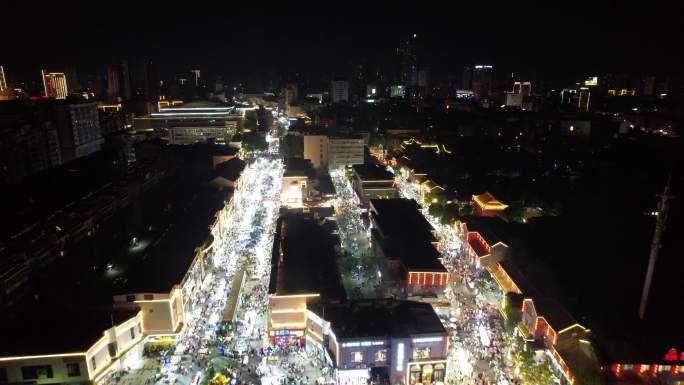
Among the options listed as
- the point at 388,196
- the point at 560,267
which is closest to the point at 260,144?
the point at 388,196

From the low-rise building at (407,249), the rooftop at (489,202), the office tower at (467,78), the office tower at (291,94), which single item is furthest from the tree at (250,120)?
the office tower at (467,78)

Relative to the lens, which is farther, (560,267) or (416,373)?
(560,267)

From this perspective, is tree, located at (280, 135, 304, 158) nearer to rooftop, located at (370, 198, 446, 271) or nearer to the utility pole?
rooftop, located at (370, 198, 446, 271)

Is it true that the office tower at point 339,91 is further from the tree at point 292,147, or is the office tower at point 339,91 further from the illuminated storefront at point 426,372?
the illuminated storefront at point 426,372

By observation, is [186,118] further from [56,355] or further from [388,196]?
[56,355]

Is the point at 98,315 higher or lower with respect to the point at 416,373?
higher

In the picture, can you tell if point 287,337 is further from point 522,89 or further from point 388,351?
point 522,89
